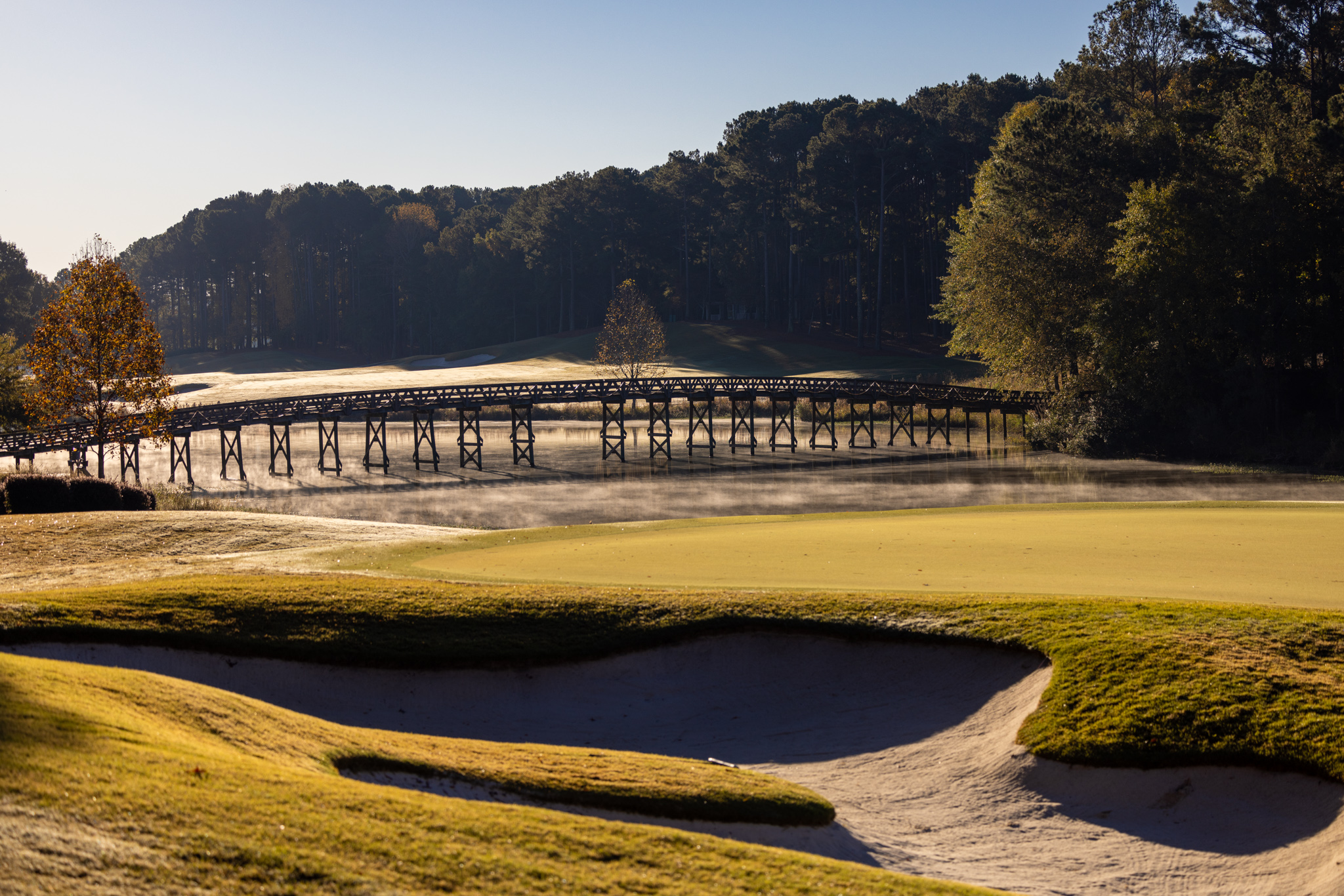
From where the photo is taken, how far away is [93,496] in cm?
2422

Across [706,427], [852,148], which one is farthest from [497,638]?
[852,148]

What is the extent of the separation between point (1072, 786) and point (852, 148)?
8485 centimetres

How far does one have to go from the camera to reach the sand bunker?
693 cm

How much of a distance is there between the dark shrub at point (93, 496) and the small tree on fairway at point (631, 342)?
57.6 m

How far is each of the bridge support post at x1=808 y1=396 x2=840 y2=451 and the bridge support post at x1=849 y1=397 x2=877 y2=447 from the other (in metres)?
0.96

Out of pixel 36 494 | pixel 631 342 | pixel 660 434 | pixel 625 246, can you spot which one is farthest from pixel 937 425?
pixel 625 246

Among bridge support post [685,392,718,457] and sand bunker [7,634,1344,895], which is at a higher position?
bridge support post [685,392,718,457]

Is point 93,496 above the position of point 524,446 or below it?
above

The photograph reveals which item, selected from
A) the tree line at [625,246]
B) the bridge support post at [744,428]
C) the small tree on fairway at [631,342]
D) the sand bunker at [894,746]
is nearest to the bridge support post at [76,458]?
the bridge support post at [744,428]

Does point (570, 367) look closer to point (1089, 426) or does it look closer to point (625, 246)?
point (625, 246)

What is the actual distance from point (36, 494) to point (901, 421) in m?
43.5

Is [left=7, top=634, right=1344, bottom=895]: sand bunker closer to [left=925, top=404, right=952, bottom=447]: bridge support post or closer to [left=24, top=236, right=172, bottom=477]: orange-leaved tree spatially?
[left=24, top=236, right=172, bottom=477]: orange-leaved tree

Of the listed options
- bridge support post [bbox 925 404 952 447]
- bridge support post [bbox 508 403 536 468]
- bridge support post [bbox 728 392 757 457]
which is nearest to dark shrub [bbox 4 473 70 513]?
bridge support post [bbox 508 403 536 468]

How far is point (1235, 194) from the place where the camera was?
145 feet
